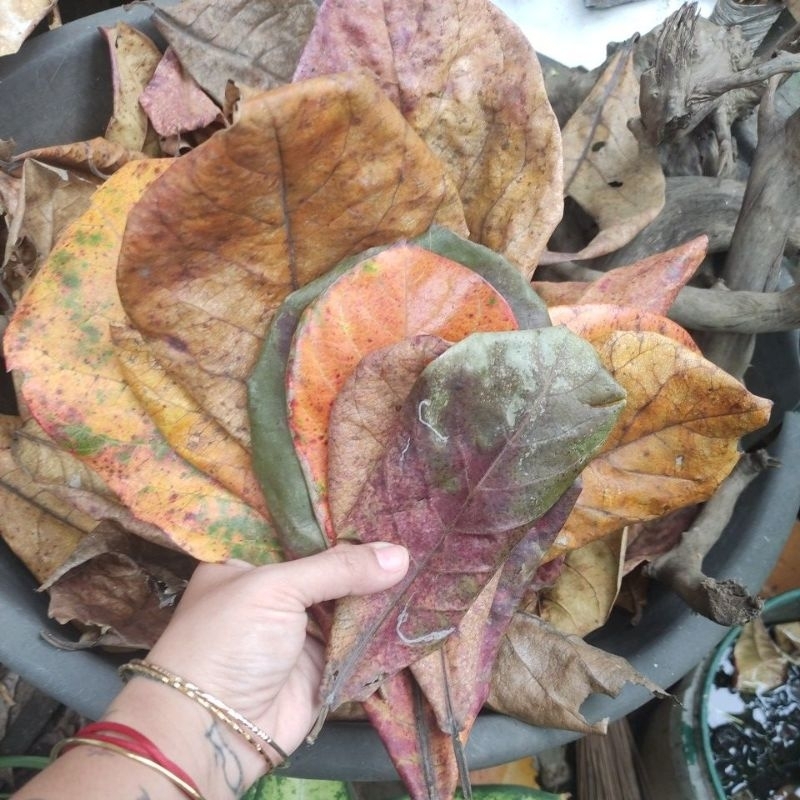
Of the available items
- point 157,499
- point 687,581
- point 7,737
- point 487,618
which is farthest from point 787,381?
point 7,737

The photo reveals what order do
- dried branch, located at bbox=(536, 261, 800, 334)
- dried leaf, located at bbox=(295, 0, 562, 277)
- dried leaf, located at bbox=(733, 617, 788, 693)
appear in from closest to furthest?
dried leaf, located at bbox=(295, 0, 562, 277) → dried branch, located at bbox=(536, 261, 800, 334) → dried leaf, located at bbox=(733, 617, 788, 693)

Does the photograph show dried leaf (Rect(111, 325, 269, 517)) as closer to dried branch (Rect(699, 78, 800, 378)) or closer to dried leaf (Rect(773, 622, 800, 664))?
dried branch (Rect(699, 78, 800, 378))

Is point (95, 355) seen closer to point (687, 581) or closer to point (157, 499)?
point (157, 499)

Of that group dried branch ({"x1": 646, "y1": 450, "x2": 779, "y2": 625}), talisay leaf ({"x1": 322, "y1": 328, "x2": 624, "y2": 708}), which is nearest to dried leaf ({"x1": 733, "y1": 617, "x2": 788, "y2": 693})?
dried branch ({"x1": 646, "y1": 450, "x2": 779, "y2": 625})

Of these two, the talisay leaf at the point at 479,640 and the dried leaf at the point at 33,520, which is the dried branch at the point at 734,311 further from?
the dried leaf at the point at 33,520

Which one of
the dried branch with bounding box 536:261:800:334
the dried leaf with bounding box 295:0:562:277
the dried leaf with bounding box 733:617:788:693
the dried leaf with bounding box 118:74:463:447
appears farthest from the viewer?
the dried leaf with bounding box 733:617:788:693

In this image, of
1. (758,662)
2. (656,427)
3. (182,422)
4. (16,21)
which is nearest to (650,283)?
(656,427)
